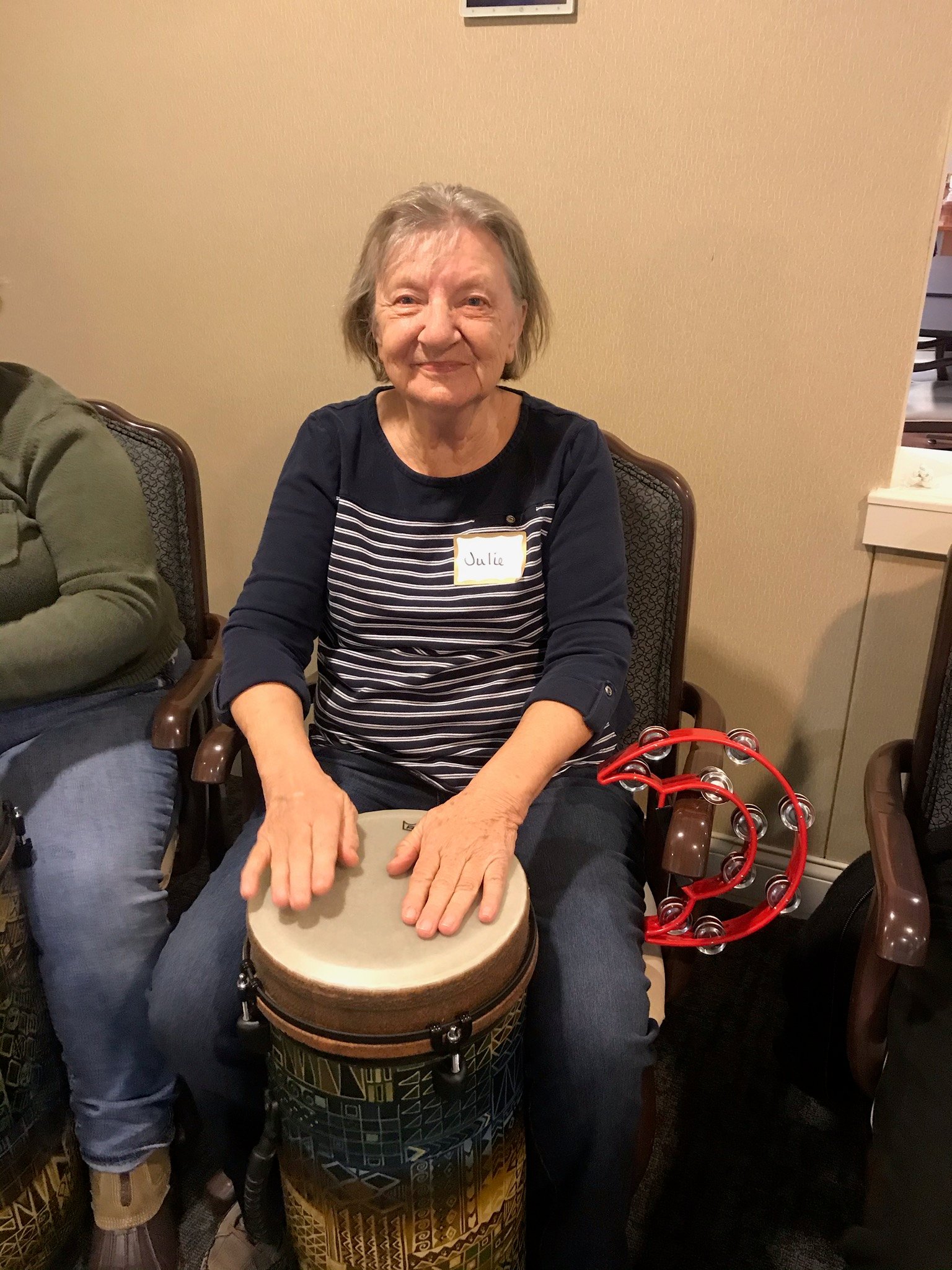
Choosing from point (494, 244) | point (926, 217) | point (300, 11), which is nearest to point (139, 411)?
point (300, 11)

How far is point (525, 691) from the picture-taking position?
1433 mm

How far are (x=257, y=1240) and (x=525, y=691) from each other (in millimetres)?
881

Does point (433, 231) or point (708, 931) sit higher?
point (433, 231)

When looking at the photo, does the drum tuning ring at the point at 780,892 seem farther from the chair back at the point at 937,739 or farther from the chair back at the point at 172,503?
the chair back at the point at 172,503

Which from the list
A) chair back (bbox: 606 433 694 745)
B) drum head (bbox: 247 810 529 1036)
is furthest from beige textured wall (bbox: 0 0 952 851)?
drum head (bbox: 247 810 529 1036)

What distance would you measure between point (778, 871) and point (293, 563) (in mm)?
1356

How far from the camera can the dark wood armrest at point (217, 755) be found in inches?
53.8

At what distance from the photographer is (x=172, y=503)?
5.83 feet

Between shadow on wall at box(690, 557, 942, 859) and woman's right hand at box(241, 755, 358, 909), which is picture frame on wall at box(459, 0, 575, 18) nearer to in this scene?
shadow on wall at box(690, 557, 942, 859)

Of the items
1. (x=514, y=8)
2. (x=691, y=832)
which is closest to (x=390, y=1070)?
(x=691, y=832)

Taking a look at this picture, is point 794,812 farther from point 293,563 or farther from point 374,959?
point 293,563

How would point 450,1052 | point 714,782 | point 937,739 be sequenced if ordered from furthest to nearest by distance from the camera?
point 937,739 < point 714,782 < point 450,1052

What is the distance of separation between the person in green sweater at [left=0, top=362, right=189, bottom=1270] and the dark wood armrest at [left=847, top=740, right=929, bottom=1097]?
981mm

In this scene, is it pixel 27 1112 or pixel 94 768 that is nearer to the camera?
pixel 27 1112
